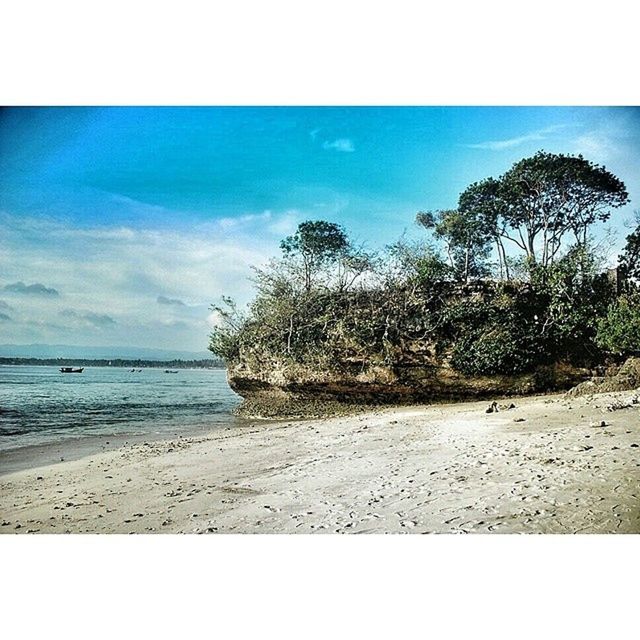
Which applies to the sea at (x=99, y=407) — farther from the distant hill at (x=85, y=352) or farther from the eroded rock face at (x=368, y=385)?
the eroded rock face at (x=368, y=385)

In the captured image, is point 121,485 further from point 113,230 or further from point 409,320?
point 409,320

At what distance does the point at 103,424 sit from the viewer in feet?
17.1

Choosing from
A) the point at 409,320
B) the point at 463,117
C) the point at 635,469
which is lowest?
the point at 635,469

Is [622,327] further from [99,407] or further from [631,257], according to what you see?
[99,407]

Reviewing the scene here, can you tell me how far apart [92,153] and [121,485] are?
2.13 meters

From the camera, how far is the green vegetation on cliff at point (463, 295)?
452 centimetres

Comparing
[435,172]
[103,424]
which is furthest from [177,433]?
[435,172]

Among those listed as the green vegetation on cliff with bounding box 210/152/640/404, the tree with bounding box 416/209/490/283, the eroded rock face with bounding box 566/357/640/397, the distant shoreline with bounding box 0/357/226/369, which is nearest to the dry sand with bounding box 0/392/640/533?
the eroded rock face with bounding box 566/357/640/397

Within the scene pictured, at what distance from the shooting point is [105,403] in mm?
5219

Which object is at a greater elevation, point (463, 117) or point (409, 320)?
point (463, 117)

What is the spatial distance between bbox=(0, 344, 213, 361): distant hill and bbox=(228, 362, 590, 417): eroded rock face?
1.18 metres

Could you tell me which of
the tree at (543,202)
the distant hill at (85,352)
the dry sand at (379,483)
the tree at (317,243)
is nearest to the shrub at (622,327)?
the dry sand at (379,483)

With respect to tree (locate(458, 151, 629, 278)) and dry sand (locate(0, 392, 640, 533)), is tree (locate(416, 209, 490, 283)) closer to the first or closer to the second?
tree (locate(458, 151, 629, 278))

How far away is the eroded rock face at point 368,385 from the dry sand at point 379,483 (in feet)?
2.23
